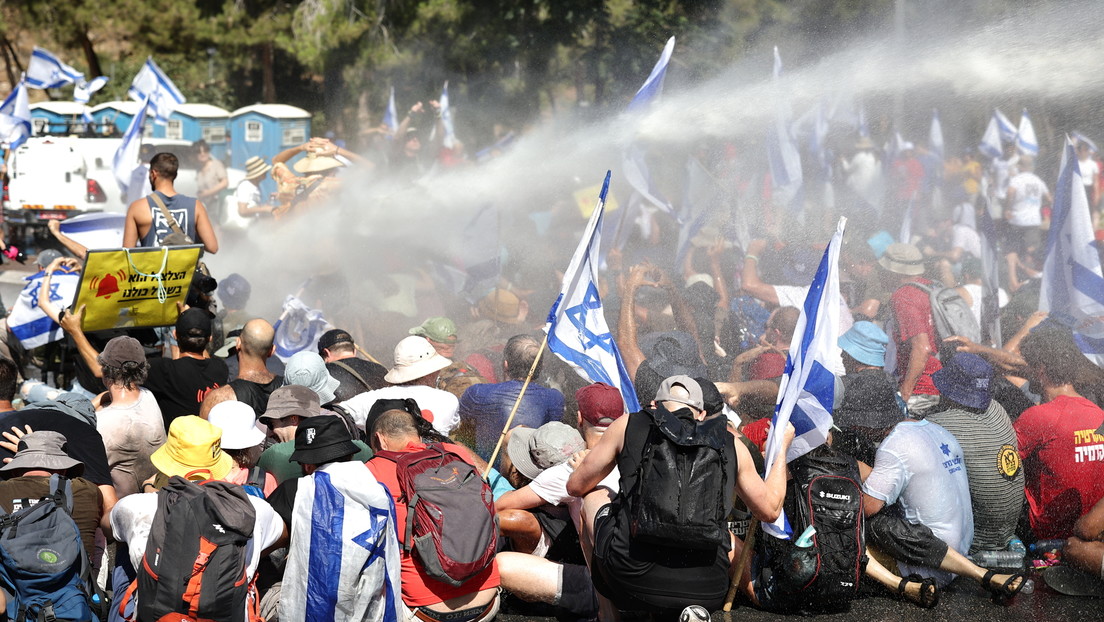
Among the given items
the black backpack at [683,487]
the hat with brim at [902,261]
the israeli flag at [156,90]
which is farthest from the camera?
the israeli flag at [156,90]

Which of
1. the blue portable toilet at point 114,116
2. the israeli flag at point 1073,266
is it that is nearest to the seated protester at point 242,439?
the israeli flag at point 1073,266

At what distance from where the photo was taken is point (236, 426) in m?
4.76

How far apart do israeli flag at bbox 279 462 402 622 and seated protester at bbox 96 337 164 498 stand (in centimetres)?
174

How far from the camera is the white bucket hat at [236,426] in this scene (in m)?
4.72

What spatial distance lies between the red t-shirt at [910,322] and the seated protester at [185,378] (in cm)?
451

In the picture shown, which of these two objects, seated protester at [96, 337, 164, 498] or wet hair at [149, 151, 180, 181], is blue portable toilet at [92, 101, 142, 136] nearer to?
wet hair at [149, 151, 180, 181]

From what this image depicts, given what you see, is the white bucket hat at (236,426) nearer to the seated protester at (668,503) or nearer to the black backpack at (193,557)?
the black backpack at (193,557)

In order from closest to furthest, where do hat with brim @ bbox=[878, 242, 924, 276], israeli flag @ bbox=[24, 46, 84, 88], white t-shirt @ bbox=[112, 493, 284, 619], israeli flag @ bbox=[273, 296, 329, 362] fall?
white t-shirt @ bbox=[112, 493, 284, 619], israeli flag @ bbox=[273, 296, 329, 362], hat with brim @ bbox=[878, 242, 924, 276], israeli flag @ bbox=[24, 46, 84, 88]

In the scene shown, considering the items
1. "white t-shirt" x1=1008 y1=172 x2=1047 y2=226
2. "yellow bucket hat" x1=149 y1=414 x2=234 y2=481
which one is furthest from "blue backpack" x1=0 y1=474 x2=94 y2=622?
"white t-shirt" x1=1008 y1=172 x2=1047 y2=226

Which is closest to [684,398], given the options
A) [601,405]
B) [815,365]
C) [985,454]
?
[815,365]

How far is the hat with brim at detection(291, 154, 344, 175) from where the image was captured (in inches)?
436

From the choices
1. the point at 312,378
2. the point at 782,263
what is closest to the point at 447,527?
the point at 312,378

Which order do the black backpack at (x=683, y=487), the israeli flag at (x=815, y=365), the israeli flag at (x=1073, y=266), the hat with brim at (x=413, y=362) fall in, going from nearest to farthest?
the black backpack at (x=683, y=487), the israeli flag at (x=815, y=365), the hat with brim at (x=413, y=362), the israeli flag at (x=1073, y=266)

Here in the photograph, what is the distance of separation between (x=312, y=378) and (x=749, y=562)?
2.54 m
